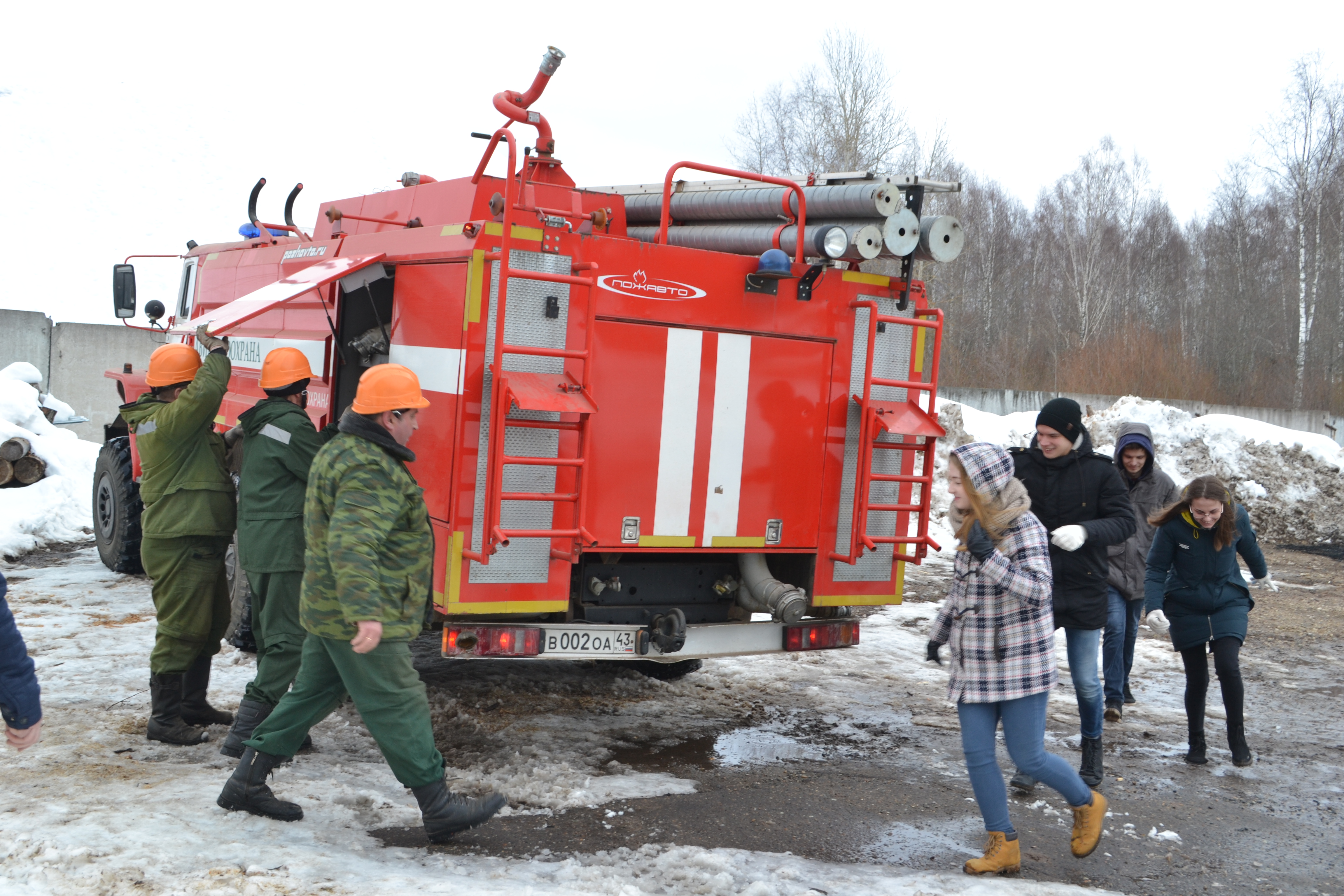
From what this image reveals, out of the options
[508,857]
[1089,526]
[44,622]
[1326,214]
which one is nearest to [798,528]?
[1089,526]

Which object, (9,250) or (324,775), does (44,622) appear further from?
(9,250)

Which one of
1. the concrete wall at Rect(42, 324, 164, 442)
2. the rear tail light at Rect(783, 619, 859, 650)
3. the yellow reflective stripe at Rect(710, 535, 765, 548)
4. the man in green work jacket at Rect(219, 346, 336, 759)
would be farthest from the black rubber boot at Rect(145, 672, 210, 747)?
the concrete wall at Rect(42, 324, 164, 442)

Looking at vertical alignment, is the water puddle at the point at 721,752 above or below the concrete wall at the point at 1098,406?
below

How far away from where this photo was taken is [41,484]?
453 inches

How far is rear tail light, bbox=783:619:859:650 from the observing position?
5.87m

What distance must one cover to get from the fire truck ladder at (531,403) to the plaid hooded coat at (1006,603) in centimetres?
176

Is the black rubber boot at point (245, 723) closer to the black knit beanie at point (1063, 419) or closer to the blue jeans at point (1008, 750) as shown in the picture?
the blue jeans at point (1008, 750)

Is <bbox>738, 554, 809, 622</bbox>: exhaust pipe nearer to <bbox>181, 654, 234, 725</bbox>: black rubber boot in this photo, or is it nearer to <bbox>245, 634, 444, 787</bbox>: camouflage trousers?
<bbox>245, 634, 444, 787</bbox>: camouflage trousers

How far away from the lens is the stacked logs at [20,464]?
11.3m

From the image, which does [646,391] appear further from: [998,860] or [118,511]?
[118,511]

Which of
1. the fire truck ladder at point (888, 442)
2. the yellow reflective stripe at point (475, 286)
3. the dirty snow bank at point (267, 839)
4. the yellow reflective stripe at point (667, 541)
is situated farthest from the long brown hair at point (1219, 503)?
the yellow reflective stripe at point (475, 286)

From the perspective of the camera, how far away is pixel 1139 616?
7398mm

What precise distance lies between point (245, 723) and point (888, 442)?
3.55m

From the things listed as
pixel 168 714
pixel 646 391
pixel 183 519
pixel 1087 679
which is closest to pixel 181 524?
pixel 183 519
